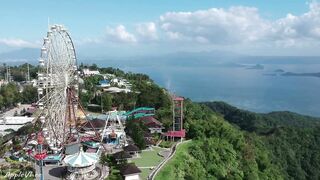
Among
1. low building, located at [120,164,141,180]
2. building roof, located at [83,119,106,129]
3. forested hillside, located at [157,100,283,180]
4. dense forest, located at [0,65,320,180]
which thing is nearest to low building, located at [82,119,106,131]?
building roof, located at [83,119,106,129]


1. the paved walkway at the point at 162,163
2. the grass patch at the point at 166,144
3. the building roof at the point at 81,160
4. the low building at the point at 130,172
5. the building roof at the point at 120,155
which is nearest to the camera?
the building roof at the point at 81,160

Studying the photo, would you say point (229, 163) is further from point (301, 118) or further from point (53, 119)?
point (301, 118)

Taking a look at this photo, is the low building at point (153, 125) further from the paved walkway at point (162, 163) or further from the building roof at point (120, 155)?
the building roof at point (120, 155)

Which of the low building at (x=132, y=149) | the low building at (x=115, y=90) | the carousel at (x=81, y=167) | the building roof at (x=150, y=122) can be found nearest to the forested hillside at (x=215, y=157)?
the building roof at (x=150, y=122)

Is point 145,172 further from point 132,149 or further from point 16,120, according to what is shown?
point 16,120

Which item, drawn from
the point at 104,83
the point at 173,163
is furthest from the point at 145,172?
the point at 104,83

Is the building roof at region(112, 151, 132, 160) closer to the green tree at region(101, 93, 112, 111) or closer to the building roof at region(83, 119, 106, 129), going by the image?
the building roof at region(83, 119, 106, 129)

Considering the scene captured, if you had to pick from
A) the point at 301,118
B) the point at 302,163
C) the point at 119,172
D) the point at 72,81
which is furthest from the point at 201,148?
the point at 301,118
